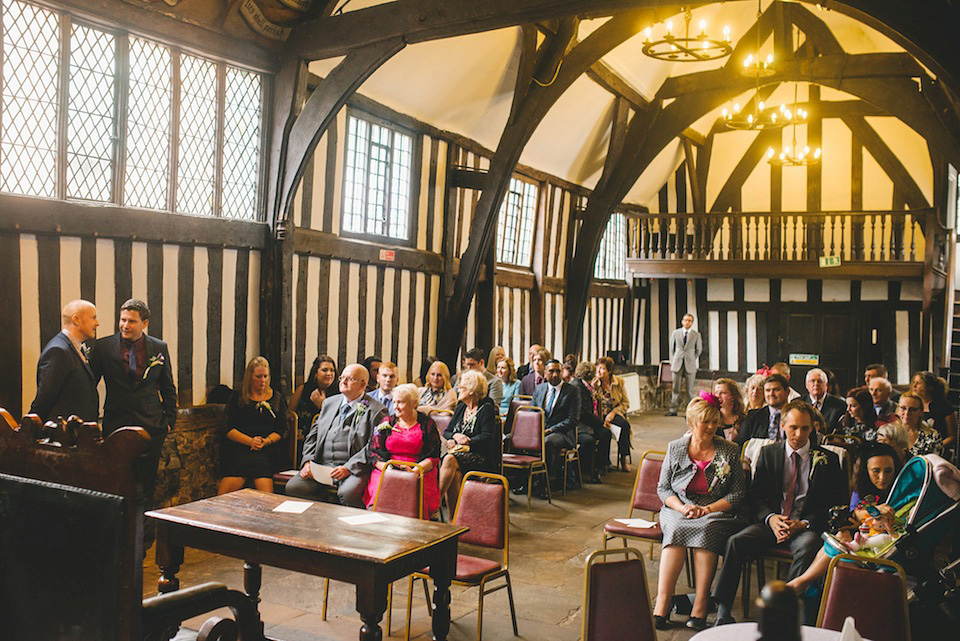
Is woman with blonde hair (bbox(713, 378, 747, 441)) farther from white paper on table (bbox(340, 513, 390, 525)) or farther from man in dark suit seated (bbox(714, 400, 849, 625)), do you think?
white paper on table (bbox(340, 513, 390, 525))

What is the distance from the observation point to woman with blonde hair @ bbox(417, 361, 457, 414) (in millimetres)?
7898

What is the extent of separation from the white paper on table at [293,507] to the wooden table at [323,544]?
0.11 ft

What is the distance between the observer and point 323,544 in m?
3.71

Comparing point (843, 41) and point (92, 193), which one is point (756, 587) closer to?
point (92, 193)

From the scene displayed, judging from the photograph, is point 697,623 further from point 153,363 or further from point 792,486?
point 153,363

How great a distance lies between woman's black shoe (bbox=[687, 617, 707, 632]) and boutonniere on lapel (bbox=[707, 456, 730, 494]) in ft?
2.29

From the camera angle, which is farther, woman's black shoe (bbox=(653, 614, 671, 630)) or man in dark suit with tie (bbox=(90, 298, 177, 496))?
man in dark suit with tie (bbox=(90, 298, 177, 496))

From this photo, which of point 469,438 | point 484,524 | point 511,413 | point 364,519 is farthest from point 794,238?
point 364,519

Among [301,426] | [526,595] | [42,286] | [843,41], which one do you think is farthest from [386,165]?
[843,41]

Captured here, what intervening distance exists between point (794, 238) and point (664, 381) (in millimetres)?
3779

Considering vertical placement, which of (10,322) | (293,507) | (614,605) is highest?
(10,322)

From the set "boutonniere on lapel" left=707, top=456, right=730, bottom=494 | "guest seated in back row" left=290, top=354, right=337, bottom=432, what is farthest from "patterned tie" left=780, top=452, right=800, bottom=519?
"guest seated in back row" left=290, top=354, right=337, bottom=432

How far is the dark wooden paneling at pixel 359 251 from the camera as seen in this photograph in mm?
7760

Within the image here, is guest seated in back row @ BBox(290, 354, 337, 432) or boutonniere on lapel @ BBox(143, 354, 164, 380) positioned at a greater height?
boutonniere on lapel @ BBox(143, 354, 164, 380)
